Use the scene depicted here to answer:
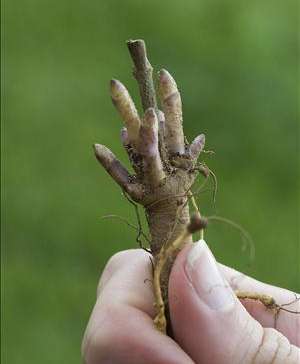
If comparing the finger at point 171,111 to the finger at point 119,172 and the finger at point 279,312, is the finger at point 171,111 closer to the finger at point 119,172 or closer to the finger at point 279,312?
Answer: the finger at point 119,172

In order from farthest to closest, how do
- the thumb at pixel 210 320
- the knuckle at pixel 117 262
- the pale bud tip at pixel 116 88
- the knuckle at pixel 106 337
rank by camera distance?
the knuckle at pixel 117 262 < the knuckle at pixel 106 337 < the thumb at pixel 210 320 < the pale bud tip at pixel 116 88

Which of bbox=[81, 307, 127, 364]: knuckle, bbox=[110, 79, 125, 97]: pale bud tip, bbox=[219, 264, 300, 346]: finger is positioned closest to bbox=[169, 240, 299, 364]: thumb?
bbox=[81, 307, 127, 364]: knuckle

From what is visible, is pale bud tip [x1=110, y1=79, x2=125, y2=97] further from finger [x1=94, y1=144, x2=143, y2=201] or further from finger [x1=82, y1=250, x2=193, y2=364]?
finger [x1=82, y1=250, x2=193, y2=364]

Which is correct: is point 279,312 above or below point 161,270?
below

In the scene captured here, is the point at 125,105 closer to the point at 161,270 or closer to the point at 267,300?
the point at 161,270

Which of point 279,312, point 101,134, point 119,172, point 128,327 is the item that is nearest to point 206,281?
point 128,327

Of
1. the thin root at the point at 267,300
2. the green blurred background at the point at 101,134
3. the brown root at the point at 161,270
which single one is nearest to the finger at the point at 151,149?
the brown root at the point at 161,270
